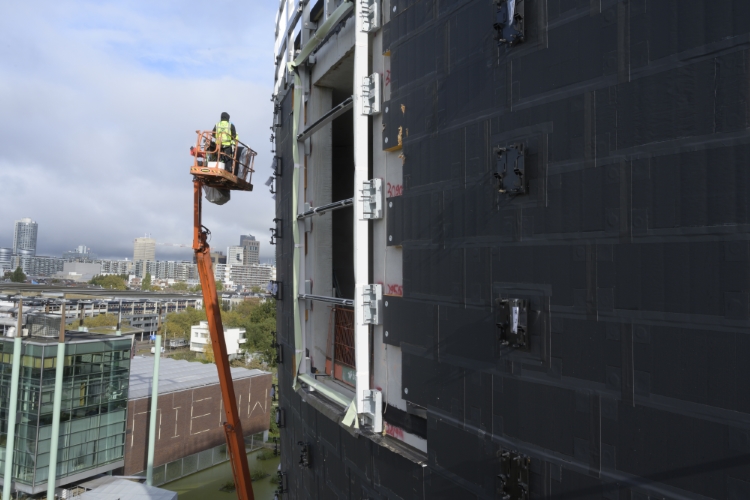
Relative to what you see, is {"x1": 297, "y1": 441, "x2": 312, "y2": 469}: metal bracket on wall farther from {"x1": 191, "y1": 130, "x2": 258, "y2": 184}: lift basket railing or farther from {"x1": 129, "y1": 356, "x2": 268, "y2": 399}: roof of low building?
{"x1": 129, "y1": 356, "x2": 268, "y2": 399}: roof of low building

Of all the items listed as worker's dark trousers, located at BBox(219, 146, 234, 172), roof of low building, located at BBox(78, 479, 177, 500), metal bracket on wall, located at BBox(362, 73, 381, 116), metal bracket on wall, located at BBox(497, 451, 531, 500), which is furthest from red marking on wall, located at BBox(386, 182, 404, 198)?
roof of low building, located at BBox(78, 479, 177, 500)

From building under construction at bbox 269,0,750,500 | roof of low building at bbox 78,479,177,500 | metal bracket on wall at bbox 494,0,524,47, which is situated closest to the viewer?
building under construction at bbox 269,0,750,500

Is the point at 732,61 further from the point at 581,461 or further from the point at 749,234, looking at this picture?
the point at 581,461

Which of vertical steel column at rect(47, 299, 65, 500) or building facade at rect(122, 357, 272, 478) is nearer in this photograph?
vertical steel column at rect(47, 299, 65, 500)

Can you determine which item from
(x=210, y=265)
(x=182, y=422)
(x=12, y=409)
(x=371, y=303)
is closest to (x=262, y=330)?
(x=182, y=422)

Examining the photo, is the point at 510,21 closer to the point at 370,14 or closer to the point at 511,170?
the point at 511,170

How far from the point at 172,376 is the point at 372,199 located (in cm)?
2859

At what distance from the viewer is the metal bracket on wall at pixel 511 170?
4.54 m

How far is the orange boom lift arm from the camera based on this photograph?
1320cm

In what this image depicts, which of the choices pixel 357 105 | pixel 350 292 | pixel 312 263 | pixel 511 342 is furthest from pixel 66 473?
pixel 511 342

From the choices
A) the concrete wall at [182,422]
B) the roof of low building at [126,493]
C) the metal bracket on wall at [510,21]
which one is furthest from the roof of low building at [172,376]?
the metal bracket on wall at [510,21]

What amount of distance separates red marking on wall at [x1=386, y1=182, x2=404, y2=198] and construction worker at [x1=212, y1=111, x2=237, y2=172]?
774 centimetres

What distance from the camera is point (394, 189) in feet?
21.9

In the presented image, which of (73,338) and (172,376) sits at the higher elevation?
(73,338)
